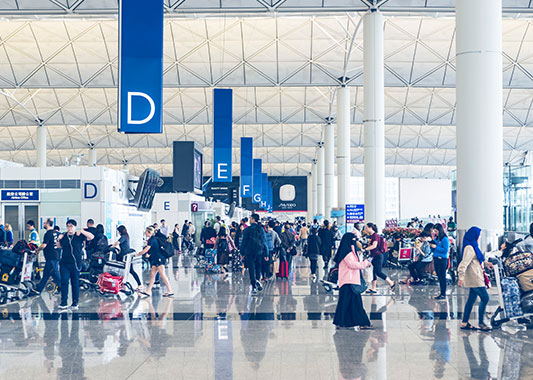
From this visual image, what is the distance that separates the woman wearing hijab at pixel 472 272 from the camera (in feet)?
34.0

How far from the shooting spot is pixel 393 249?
24.4m

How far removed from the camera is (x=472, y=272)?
1050 centimetres

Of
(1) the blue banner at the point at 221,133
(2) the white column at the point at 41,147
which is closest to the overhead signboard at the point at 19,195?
(1) the blue banner at the point at 221,133

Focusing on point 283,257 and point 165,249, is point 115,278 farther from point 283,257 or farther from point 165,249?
point 283,257

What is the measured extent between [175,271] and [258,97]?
24181mm

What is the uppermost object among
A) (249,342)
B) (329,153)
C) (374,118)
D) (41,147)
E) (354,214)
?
(41,147)

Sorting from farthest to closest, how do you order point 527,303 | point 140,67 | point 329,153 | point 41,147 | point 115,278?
point 329,153, point 41,147, point 115,278, point 140,67, point 527,303

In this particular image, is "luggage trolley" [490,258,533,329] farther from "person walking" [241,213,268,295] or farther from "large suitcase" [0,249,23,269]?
"large suitcase" [0,249,23,269]

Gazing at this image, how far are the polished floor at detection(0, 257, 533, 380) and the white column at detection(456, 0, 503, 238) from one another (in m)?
2.02

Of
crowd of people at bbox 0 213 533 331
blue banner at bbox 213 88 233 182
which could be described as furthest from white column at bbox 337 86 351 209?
blue banner at bbox 213 88 233 182

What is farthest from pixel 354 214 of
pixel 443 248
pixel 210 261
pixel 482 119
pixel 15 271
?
pixel 15 271

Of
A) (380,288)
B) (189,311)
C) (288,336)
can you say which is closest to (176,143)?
(380,288)

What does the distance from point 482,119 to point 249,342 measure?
7.75 metres

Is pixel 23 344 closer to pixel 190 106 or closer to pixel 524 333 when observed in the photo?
pixel 524 333
